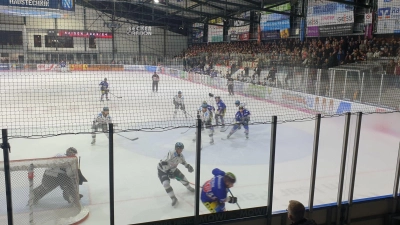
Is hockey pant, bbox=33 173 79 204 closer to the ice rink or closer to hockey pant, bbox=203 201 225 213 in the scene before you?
the ice rink

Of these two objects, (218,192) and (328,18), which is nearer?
(218,192)

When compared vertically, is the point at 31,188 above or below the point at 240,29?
below

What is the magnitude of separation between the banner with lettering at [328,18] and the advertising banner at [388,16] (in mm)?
1597

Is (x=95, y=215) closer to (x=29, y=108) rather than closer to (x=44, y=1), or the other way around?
(x=44, y=1)

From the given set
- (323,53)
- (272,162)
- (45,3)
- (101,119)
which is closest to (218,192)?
(272,162)

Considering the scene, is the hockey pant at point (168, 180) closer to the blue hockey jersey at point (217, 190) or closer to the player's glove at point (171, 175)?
the player's glove at point (171, 175)

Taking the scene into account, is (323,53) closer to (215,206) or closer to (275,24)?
(275,24)

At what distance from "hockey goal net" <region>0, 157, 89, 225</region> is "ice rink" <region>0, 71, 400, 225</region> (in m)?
0.43

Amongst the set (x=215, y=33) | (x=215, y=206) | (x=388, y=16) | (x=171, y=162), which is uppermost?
(x=215, y=33)

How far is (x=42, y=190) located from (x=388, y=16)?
1233cm

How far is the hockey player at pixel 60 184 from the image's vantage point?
3.53 meters

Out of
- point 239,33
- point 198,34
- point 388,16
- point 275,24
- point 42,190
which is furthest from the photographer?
point 198,34

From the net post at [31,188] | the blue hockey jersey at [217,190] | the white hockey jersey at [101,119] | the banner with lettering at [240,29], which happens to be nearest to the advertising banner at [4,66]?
the banner with lettering at [240,29]

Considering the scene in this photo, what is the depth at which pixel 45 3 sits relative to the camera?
10680mm
